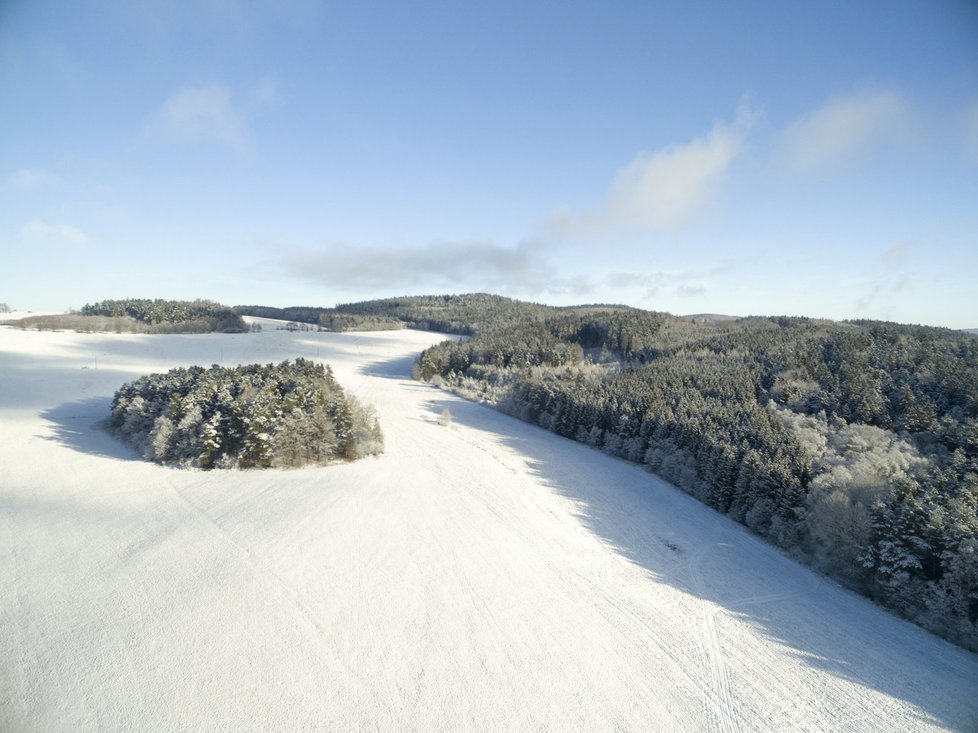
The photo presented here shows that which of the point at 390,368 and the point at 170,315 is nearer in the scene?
the point at 390,368

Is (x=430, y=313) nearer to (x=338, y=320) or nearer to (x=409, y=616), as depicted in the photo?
(x=338, y=320)

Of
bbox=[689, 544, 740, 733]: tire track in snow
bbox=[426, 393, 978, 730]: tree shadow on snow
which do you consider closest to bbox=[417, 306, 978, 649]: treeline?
bbox=[426, 393, 978, 730]: tree shadow on snow

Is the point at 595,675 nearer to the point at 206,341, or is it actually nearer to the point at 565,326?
the point at 565,326

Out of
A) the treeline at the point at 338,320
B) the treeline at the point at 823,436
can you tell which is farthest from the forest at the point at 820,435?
the treeline at the point at 338,320

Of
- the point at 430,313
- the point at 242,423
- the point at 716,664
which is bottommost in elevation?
the point at 716,664

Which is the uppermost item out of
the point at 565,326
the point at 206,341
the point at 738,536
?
the point at 565,326

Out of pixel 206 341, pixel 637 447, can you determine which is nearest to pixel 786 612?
pixel 637 447

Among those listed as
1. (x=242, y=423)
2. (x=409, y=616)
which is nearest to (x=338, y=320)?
(x=242, y=423)
